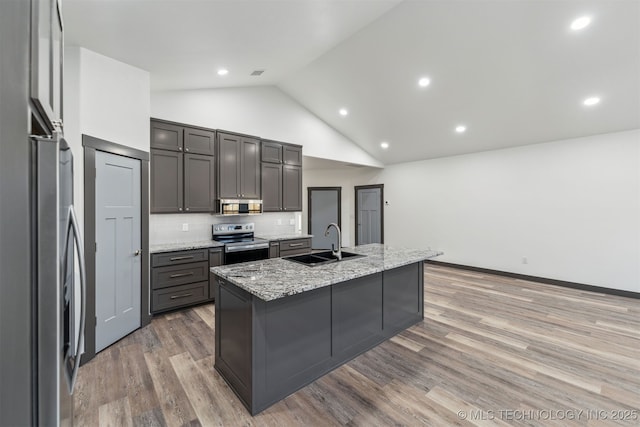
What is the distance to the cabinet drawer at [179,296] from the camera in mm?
3461

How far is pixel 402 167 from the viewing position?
738 cm

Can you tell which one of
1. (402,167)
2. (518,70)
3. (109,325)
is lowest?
(109,325)

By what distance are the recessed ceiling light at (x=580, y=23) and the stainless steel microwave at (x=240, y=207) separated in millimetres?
4584

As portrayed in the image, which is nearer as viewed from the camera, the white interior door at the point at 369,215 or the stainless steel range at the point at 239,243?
the stainless steel range at the point at 239,243

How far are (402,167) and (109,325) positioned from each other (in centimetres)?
672

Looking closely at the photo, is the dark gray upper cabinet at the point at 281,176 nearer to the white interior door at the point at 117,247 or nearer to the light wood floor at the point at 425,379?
the white interior door at the point at 117,247

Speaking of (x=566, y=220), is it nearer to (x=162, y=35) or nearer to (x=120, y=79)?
(x=162, y=35)

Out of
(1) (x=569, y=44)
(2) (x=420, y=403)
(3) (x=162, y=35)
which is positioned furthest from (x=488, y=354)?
(3) (x=162, y=35)

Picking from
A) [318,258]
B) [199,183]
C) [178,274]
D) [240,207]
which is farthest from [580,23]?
[178,274]

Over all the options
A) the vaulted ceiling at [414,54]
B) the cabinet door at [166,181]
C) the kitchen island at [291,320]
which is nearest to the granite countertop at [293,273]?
the kitchen island at [291,320]

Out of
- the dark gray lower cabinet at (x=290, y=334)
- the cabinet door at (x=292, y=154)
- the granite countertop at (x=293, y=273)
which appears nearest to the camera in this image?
the granite countertop at (x=293, y=273)

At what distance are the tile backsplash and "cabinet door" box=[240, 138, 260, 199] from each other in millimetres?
482

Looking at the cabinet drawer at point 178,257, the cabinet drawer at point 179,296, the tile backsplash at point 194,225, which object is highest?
the tile backsplash at point 194,225

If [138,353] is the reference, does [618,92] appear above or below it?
above
